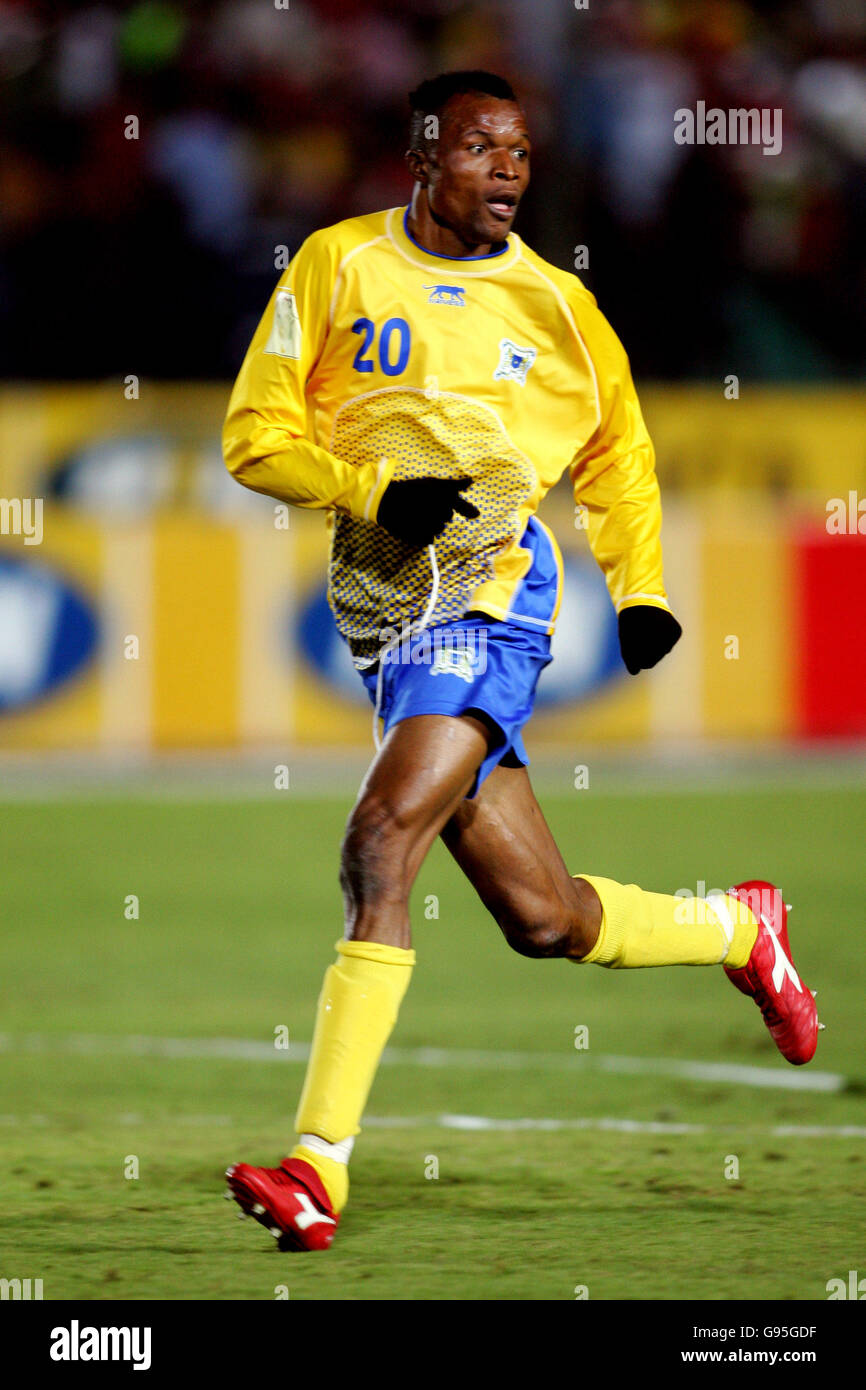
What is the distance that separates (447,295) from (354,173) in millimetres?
11554

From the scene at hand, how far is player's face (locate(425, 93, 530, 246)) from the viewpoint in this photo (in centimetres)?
458

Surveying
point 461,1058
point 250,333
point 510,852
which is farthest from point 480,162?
point 250,333

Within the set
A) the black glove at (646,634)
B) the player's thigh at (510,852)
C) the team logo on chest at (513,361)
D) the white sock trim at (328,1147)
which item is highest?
the team logo on chest at (513,361)

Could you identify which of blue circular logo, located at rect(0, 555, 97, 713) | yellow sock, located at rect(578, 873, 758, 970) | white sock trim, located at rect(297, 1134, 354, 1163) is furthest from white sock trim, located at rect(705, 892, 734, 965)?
blue circular logo, located at rect(0, 555, 97, 713)

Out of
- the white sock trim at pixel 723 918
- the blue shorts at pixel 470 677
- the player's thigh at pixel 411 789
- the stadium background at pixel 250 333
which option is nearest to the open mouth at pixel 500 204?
the blue shorts at pixel 470 677

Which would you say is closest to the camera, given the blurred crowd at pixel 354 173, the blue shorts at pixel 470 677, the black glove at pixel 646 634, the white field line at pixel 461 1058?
the blue shorts at pixel 470 677

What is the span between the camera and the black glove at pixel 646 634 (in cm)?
475

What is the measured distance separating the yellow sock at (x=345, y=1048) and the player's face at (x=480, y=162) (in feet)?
5.13

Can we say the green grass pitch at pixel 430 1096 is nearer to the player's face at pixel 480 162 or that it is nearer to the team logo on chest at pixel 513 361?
the team logo on chest at pixel 513 361

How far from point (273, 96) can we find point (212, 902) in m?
8.61

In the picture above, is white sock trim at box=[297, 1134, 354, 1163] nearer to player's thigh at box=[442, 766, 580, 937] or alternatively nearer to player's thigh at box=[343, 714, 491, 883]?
player's thigh at box=[343, 714, 491, 883]

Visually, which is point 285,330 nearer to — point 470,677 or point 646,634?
point 470,677

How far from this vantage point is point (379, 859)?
169 inches

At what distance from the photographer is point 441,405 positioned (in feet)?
15.3
